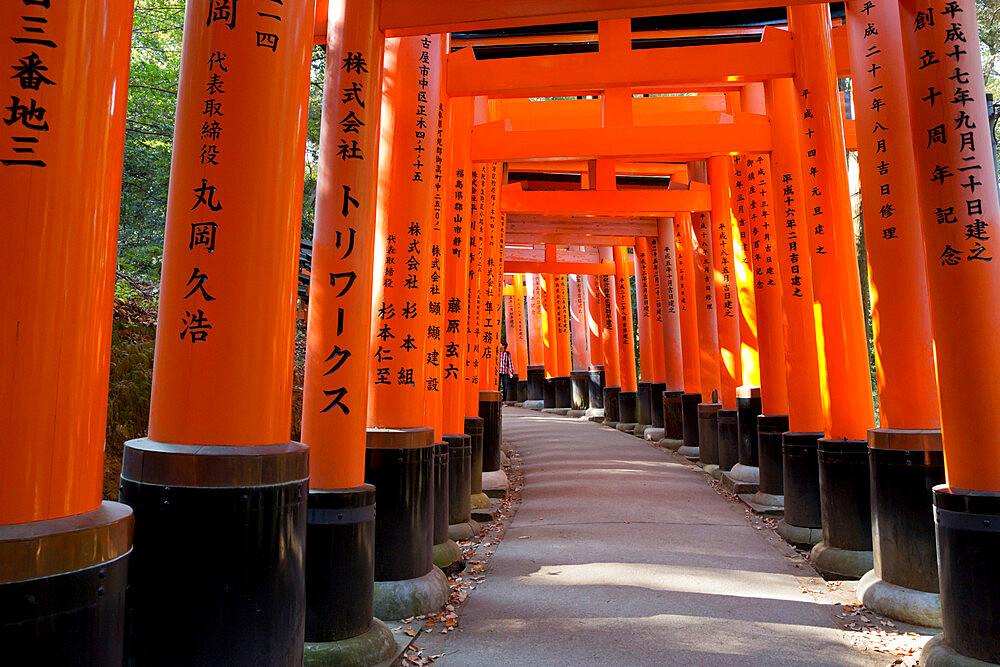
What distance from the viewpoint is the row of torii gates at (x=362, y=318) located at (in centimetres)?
179

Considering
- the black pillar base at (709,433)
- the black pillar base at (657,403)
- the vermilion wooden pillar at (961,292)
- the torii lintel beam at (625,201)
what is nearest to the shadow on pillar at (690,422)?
the black pillar base at (709,433)

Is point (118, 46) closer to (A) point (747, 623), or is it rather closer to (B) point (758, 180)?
(A) point (747, 623)

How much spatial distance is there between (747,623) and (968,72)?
11.0 ft

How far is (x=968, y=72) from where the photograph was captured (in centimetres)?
364

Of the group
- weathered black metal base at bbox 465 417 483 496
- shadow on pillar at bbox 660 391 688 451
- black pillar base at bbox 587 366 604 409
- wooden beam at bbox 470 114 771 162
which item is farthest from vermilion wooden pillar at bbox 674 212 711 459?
black pillar base at bbox 587 366 604 409

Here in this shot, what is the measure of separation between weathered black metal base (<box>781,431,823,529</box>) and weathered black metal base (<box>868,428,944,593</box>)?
1.81 metres

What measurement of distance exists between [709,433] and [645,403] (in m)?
4.80

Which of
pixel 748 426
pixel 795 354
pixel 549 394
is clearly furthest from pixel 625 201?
pixel 549 394

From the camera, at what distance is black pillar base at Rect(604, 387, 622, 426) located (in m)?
17.5

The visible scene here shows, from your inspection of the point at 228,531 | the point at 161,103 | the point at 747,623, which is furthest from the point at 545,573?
the point at 161,103

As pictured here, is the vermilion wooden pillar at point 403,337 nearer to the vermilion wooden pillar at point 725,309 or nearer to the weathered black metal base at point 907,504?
the weathered black metal base at point 907,504

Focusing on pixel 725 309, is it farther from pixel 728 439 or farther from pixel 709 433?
pixel 709 433


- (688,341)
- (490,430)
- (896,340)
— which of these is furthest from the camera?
(688,341)

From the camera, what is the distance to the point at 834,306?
573cm
